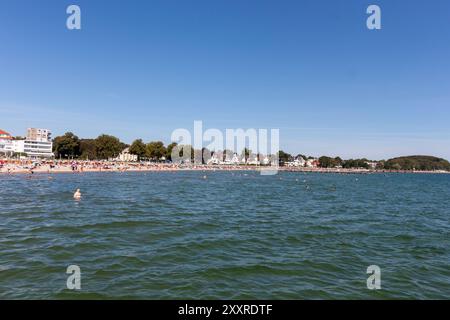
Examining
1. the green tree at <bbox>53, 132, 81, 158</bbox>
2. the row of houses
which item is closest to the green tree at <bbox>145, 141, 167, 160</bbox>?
the green tree at <bbox>53, 132, 81, 158</bbox>

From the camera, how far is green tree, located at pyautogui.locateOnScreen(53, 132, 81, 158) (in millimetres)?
158000

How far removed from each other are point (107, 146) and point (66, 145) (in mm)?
18739

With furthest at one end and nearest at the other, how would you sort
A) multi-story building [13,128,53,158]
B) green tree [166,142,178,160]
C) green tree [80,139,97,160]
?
green tree [166,142,178,160]
multi-story building [13,128,53,158]
green tree [80,139,97,160]

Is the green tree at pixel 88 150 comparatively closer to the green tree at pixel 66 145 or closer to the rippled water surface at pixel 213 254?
the green tree at pixel 66 145

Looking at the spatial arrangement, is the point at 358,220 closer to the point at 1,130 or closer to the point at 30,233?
the point at 30,233

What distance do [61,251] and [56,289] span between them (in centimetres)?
492

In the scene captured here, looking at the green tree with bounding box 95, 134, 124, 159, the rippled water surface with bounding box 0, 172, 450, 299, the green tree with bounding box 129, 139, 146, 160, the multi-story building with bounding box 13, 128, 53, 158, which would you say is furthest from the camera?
the multi-story building with bounding box 13, 128, 53, 158

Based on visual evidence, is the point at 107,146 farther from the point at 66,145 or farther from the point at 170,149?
the point at 170,149

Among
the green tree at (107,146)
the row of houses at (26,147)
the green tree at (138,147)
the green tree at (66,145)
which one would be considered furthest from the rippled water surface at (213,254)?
the row of houses at (26,147)

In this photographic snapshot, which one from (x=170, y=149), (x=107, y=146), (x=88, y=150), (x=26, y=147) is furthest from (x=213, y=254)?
(x=26, y=147)

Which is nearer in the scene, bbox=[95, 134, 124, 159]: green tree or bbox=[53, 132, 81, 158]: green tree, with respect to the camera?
bbox=[53, 132, 81, 158]: green tree

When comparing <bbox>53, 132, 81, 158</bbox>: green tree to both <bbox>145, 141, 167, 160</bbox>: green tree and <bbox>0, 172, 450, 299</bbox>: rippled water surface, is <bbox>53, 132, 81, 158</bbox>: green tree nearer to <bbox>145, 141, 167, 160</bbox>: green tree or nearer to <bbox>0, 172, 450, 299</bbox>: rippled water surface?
<bbox>145, 141, 167, 160</bbox>: green tree

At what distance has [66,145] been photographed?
519 feet

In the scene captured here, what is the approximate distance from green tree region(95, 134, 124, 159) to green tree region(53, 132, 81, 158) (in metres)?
11.2
